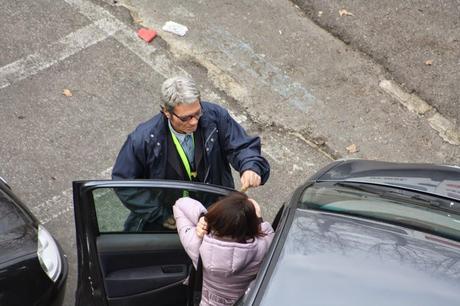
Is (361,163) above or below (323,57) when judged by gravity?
above

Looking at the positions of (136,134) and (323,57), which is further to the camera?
(323,57)

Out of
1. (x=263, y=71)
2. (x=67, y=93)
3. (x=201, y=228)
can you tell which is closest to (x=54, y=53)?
(x=67, y=93)

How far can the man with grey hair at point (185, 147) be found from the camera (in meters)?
4.02

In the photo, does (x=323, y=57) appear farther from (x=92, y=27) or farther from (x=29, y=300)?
(x=29, y=300)

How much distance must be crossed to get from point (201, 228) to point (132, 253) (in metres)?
0.73

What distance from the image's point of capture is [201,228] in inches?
135

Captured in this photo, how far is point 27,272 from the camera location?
443cm

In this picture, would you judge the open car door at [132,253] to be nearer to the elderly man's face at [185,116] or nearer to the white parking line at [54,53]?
the elderly man's face at [185,116]

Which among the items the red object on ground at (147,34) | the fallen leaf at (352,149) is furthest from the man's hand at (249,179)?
the red object on ground at (147,34)

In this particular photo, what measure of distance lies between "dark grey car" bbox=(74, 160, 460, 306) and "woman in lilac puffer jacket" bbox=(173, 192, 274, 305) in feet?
0.41

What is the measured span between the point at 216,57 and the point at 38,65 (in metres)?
1.67

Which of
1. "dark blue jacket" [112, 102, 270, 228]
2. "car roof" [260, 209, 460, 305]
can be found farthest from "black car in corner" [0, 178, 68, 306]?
"car roof" [260, 209, 460, 305]

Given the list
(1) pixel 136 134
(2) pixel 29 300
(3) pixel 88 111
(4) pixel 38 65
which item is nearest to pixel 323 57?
(3) pixel 88 111

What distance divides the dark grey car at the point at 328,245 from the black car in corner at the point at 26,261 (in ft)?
1.62
